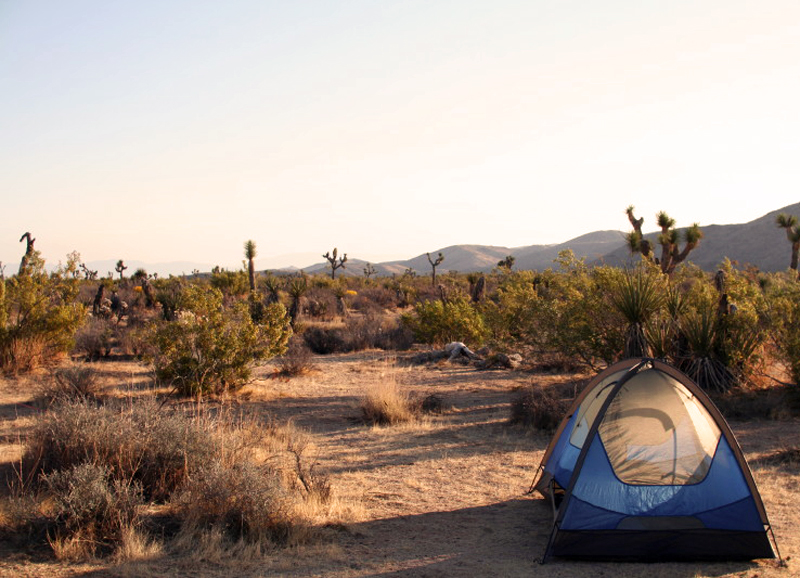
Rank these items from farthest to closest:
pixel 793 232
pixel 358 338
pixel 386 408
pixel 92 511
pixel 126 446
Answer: pixel 793 232 < pixel 358 338 < pixel 386 408 < pixel 126 446 < pixel 92 511

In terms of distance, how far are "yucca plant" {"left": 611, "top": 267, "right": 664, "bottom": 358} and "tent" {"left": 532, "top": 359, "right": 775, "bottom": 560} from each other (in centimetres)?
527

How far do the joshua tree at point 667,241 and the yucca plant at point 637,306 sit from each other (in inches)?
387

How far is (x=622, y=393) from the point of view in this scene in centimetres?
646

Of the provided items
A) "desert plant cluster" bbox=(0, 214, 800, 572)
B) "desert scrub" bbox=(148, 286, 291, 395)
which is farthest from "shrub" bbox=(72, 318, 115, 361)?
"desert scrub" bbox=(148, 286, 291, 395)

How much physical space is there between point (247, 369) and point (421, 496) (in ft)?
20.6

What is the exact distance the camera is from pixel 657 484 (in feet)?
19.6

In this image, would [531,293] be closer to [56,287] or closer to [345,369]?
[345,369]

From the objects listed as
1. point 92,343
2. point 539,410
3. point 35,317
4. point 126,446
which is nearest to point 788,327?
point 539,410

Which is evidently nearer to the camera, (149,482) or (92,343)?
(149,482)

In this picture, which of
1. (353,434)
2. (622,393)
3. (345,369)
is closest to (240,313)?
(353,434)

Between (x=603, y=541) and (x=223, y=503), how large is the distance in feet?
11.1

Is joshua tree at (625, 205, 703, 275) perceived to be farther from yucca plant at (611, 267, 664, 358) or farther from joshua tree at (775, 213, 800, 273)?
joshua tree at (775, 213, 800, 273)

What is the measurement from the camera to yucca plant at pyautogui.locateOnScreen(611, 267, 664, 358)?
11.7 meters

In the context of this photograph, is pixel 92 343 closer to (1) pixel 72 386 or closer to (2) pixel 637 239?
(1) pixel 72 386
